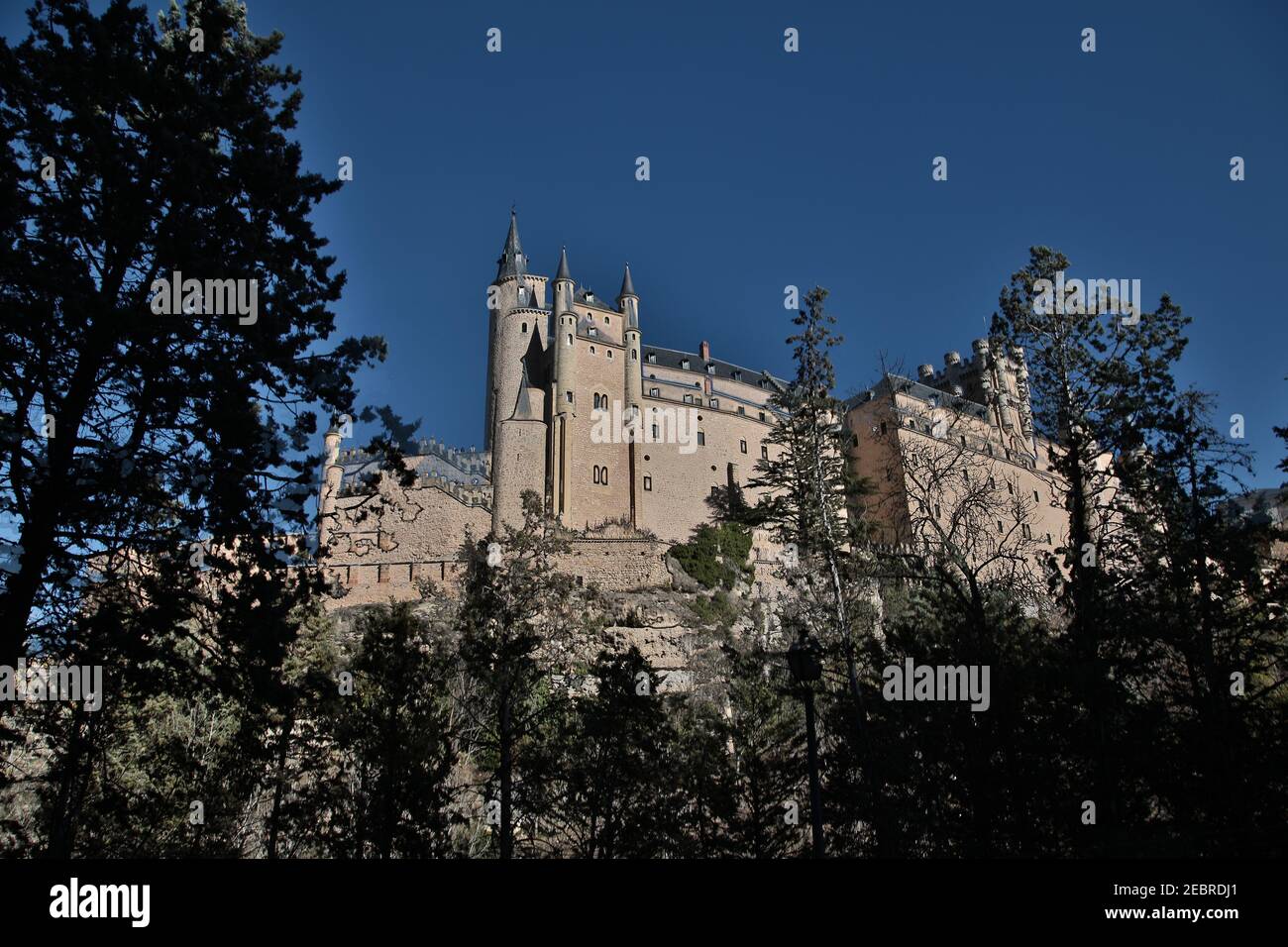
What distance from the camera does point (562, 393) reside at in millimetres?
57125

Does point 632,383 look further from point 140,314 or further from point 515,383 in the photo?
point 140,314

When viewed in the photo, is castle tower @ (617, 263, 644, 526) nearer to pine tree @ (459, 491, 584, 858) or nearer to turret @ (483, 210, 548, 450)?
turret @ (483, 210, 548, 450)

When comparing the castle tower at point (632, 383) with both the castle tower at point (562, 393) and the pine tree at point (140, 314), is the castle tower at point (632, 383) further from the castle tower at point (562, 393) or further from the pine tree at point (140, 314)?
the pine tree at point (140, 314)

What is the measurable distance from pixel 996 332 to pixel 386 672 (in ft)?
49.8

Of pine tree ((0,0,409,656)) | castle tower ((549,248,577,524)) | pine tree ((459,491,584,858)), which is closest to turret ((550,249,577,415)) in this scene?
castle tower ((549,248,577,524))

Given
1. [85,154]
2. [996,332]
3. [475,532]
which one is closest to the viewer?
[85,154]

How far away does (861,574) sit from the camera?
22219mm

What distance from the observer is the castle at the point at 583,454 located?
4978 cm

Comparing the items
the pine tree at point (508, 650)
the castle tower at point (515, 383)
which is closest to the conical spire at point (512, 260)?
the castle tower at point (515, 383)

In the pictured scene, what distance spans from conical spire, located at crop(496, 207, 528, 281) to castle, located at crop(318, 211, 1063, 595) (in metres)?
0.09

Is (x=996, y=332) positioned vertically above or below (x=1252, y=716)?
above

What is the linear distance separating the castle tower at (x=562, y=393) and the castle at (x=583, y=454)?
8 centimetres
